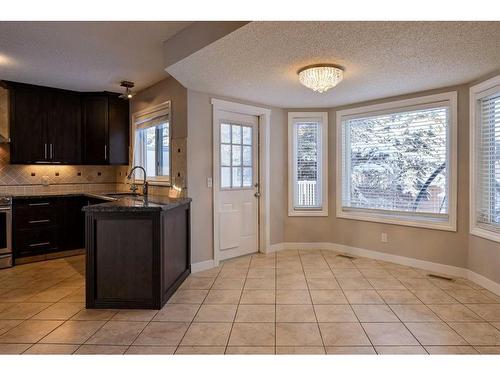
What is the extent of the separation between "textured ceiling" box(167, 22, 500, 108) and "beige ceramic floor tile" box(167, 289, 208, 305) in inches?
85.1

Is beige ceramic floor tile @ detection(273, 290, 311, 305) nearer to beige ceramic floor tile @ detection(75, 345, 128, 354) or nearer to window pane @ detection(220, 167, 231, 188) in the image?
beige ceramic floor tile @ detection(75, 345, 128, 354)

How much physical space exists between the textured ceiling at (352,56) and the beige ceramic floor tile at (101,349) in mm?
2266

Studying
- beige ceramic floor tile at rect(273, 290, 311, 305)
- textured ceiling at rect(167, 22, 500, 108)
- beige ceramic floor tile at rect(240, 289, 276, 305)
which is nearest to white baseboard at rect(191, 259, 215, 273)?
beige ceramic floor tile at rect(240, 289, 276, 305)

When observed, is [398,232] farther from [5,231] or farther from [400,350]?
[5,231]

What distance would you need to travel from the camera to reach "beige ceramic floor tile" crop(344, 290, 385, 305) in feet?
9.28

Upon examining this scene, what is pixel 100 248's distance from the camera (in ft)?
8.84

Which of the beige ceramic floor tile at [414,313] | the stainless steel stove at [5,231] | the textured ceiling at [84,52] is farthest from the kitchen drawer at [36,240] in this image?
the beige ceramic floor tile at [414,313]

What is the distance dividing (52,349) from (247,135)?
325cm

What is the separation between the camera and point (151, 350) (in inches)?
80.4

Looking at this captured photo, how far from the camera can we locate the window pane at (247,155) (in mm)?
4418
